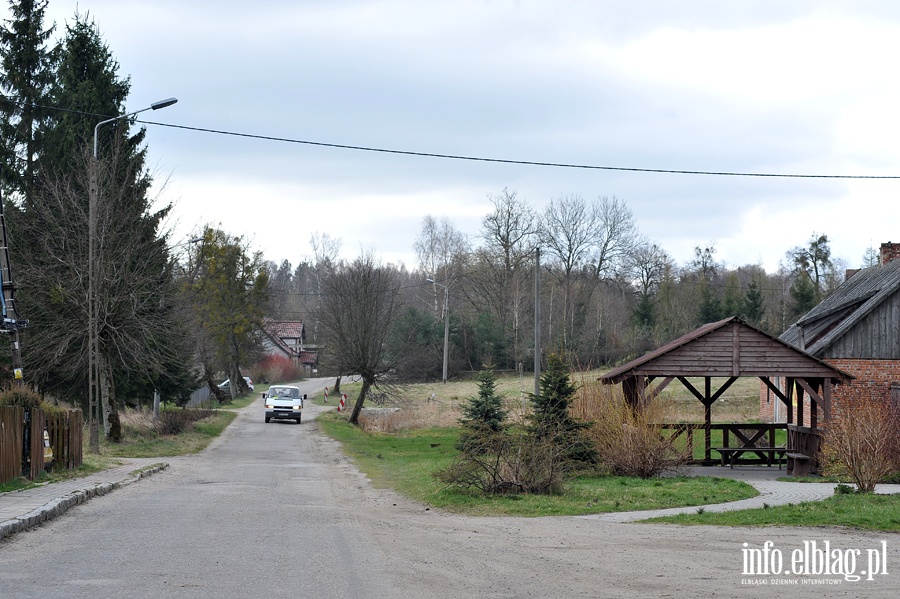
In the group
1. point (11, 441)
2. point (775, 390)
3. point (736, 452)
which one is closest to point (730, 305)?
point (736, 452)

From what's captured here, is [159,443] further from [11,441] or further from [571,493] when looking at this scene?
[571,493]

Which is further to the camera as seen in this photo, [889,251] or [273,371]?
[273,371]

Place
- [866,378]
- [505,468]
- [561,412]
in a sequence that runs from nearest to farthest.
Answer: [505,468], [561,412], [866,378]

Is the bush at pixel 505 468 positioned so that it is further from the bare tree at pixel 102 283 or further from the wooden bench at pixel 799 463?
the bare tree at pixel 102 283

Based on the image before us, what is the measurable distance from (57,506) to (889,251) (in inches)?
1398

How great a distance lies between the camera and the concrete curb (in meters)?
11.1

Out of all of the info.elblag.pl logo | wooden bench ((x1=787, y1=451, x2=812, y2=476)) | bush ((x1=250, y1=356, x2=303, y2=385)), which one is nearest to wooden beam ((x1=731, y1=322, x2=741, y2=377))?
wooden bench ((x1=787, y1=451, x2=812, y2=476))

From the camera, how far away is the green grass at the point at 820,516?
40.1 ft

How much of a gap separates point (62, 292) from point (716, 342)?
61.8 feet

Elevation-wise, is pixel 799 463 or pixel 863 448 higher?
pixel 863 448

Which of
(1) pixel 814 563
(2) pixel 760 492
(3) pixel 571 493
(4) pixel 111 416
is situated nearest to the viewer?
(1) pixel 814 563

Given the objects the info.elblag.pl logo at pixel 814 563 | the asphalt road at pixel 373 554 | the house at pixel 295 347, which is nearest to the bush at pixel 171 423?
the asphalt road at pixel 373 554

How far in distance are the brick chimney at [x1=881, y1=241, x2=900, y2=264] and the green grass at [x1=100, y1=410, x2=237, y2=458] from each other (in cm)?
2875

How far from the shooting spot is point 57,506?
13.2 m
